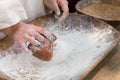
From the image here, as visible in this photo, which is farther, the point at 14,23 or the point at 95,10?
the point at 95,10

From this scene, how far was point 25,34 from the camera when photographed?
1.84ft

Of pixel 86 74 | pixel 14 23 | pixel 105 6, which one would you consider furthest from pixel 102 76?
pixel 105 6

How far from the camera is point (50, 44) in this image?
588mm

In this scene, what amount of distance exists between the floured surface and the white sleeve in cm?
8

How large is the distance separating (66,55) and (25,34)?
0.11 metres

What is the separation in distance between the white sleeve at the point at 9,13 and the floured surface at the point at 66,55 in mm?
77

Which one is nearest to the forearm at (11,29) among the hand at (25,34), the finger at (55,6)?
the hand at (25,34)

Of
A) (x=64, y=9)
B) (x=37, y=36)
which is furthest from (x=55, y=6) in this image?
(x=37, y=36)

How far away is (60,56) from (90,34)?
123mm

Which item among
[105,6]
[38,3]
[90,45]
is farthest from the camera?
[105,6]

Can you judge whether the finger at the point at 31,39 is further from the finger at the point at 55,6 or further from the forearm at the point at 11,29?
the finger at the point at 55,6

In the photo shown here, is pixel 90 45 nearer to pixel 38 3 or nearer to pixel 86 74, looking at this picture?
pixel 86 74

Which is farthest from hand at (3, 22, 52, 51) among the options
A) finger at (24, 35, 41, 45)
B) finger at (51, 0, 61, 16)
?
finger at (51, 0, 61, 16)

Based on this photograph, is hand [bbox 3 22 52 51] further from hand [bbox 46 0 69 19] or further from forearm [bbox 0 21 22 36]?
hand [bbox 46 0 69 19]
